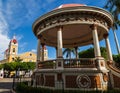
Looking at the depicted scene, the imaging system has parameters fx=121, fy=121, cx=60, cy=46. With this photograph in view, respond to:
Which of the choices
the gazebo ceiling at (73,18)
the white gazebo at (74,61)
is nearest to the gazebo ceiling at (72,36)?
the gazebo ceiling at (73,18)

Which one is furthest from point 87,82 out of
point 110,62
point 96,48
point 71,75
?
point 110,62

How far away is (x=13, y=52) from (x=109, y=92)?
Answer: 268ft

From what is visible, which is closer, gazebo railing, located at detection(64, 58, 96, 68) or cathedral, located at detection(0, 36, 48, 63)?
gazebo railing, located at detection(64, 58, 96, 68)

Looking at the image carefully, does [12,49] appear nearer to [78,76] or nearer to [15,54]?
[15,54]

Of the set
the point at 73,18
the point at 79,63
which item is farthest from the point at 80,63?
the point at 73,18

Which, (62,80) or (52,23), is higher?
(52,23)

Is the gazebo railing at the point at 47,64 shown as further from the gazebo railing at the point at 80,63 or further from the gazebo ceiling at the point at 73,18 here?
the gazebo ceiling at the point at 73,18

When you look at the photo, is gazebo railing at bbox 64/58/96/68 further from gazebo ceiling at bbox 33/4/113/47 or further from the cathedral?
the cathedral

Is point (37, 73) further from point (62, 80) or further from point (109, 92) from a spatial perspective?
point (109, 92)

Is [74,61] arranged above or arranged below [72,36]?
below

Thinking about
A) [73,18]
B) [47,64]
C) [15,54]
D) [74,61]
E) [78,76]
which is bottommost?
[78,76]

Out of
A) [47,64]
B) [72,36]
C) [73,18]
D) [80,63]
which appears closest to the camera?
[80,63]

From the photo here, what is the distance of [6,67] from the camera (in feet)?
221

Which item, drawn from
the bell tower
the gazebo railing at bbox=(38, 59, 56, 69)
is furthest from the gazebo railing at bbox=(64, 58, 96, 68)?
the bell tower
